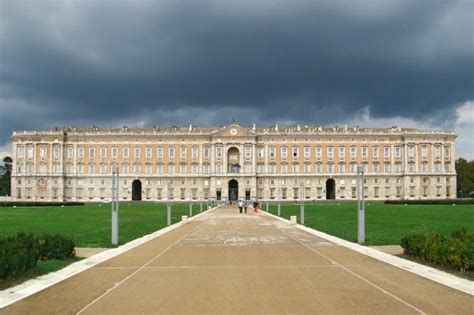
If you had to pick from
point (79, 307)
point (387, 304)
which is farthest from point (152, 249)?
point (387, 304)

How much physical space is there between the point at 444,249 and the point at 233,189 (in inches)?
4005

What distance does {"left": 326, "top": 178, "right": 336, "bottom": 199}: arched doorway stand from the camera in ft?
378

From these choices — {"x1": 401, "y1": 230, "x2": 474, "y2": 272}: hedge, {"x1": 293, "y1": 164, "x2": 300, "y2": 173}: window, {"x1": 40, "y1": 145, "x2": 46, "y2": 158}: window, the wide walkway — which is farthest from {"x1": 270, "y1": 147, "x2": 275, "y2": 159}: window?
{"x1": 401, "y1": 230, "x2": 474, "y2": 272}: hedge

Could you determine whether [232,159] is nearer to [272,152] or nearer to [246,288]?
[272,152]

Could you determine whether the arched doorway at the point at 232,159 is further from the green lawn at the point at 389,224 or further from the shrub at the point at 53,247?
the shrub at the point at 53,247

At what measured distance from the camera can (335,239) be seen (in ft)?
72.8

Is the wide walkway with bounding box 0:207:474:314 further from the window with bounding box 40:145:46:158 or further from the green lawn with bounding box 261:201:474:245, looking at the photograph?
the window with bounding box 40:145:46:158

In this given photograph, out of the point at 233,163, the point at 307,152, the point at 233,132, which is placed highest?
the point at 233,132

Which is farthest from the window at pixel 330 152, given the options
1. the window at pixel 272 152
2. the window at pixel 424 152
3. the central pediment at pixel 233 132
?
the window at pixel 424 152

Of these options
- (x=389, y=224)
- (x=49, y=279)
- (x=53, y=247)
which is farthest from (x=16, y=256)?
(x=389, y=224)

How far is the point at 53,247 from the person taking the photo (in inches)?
575

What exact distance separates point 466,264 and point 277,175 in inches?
4050

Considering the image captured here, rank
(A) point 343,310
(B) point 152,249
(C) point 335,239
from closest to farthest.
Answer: (A) point 343,310 → (B) point 152,249 → (C) point 335,239

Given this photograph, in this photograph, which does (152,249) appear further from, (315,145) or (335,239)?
(315,145)
